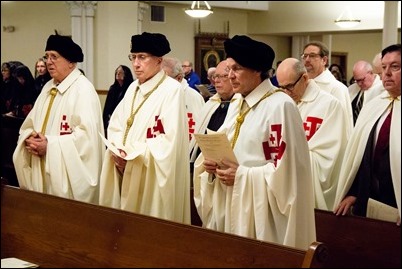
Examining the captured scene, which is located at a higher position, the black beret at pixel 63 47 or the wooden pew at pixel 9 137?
the black beret at pixel 63 47

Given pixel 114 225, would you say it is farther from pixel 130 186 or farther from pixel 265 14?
pixel 265 14

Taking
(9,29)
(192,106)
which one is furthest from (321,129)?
(9,29)

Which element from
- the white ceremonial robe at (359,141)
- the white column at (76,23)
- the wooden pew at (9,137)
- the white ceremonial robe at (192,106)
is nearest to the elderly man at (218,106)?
the white ceremonial robe at (192,106)

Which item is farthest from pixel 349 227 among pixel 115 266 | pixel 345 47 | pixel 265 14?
pixel 345 47

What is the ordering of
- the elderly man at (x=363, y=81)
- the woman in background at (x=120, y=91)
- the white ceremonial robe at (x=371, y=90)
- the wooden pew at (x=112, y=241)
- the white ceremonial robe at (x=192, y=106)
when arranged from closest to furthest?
the wooden pew at (x=112, y=241), the white ceremonial robe at (x=192, y=106), the white ceremonial robe at (x=371, y=90), the elderly man at (x=363, y=81), the woman in background at (x=120, y=91)

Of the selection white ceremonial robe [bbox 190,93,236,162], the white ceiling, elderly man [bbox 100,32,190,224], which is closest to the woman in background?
white ceremonial robe [bbox 190,93,236,162]

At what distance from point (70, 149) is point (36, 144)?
9.8 inches

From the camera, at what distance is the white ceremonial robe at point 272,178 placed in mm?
3350

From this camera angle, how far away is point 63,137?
4676mm

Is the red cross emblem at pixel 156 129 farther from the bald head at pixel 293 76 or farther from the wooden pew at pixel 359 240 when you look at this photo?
the wooden pew at pixel 359 240

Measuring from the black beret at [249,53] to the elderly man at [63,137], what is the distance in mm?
1616

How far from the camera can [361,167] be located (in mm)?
3752

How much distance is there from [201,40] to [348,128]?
10.8m

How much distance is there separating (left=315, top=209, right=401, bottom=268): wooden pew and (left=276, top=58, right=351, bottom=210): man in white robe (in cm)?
76
